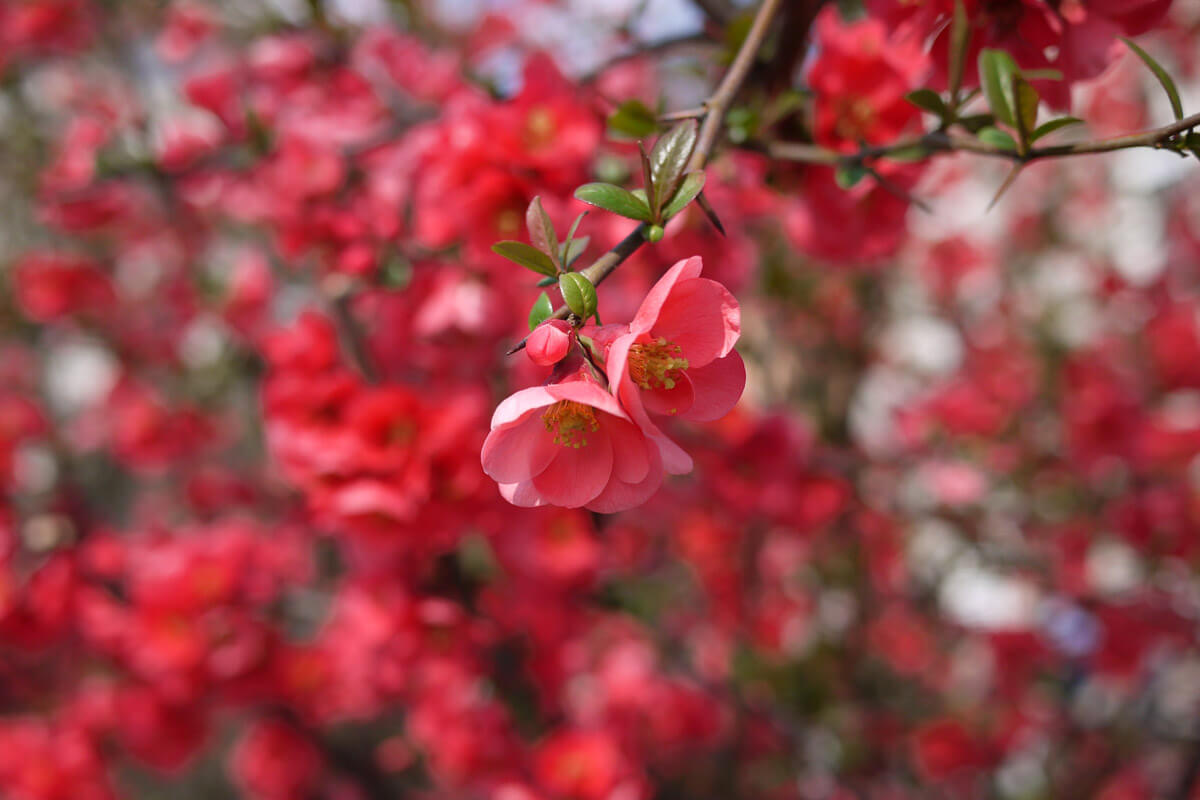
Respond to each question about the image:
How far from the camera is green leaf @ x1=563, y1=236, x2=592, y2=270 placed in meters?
0.44

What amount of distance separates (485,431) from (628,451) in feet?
2.05

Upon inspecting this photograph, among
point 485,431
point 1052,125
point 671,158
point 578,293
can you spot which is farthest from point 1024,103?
point 485,431

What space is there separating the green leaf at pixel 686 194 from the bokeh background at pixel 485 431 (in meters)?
0.24

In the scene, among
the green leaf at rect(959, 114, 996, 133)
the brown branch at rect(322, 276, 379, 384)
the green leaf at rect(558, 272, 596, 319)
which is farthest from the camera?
the brown branch at rect(322, 276, 379, 384)

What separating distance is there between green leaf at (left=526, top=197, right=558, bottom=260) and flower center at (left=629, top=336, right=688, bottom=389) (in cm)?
9

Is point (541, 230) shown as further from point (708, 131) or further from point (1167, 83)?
point (1167, 83)

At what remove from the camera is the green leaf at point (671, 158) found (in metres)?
0.45

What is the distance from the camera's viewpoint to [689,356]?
1.54ft

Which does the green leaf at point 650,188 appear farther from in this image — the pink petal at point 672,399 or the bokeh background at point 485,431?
the bokeh background at point 485,431

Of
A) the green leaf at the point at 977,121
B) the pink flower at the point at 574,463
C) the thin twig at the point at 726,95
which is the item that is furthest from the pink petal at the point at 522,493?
the green leaf at the point at 977,121

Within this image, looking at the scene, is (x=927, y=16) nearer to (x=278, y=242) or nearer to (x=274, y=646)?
(x=278, y=242)

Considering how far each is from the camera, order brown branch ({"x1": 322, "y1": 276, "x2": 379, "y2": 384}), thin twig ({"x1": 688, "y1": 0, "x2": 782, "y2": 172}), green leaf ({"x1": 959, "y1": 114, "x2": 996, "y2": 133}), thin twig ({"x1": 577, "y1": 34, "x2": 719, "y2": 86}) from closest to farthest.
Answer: thin twig ({"x1": 688, "y1": 0, "x2": 782, "y2": 172}) → green leaf ({"x1": 959, "y1": 114, "x2": 996, "y2": 133}) → thin twig ({"x1": 577, "y1": 34, "x2": 719, "y2": 86}) → brown branch ({"x1": 322, "y1": 276, "x2": 379, "y2": 384})

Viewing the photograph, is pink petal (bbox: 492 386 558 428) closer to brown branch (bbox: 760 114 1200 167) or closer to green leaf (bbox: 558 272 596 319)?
green leaf (bbox: 558 272 596 319)

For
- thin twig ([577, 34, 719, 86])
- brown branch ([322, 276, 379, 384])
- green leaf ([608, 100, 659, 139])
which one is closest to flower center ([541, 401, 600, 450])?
green leaf ([608, 100, 659, 139])
